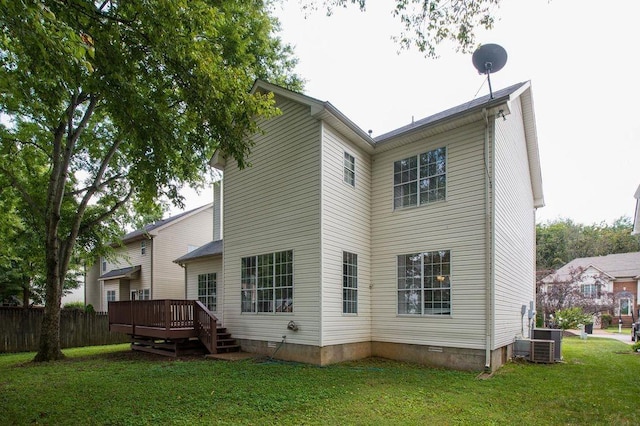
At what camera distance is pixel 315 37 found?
7621mm

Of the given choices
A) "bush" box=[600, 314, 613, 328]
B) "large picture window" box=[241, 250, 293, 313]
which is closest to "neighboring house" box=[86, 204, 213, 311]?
"large picture window" box=[241, 250, 293, 313]

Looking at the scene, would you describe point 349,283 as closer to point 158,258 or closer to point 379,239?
point 379,239

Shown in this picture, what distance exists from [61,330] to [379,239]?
41.6ft

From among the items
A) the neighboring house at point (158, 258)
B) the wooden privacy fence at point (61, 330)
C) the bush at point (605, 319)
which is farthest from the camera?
the bush at point (605, 319)

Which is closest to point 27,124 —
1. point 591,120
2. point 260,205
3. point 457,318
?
point 260,205

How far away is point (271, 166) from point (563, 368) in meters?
9.08

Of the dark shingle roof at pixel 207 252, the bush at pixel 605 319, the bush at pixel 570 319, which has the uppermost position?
the dark shingle roof at pixel 207 252

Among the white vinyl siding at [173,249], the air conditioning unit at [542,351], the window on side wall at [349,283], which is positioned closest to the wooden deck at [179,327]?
the window on side wall at [349,283]

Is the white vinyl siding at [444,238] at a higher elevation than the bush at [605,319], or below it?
higher

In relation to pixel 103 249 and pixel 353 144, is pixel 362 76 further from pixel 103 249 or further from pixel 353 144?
pixel 103 249

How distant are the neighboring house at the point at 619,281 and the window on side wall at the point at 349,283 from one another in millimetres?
23336

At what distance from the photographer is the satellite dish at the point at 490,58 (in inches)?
380

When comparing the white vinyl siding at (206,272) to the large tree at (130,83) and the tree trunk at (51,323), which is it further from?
the tree trunk at (51,323)

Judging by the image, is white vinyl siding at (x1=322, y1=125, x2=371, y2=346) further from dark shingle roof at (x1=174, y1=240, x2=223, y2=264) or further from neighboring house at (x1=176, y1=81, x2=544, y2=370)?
dark shingle roof at (x1=174, y1=240, x2=223, y2=264)
